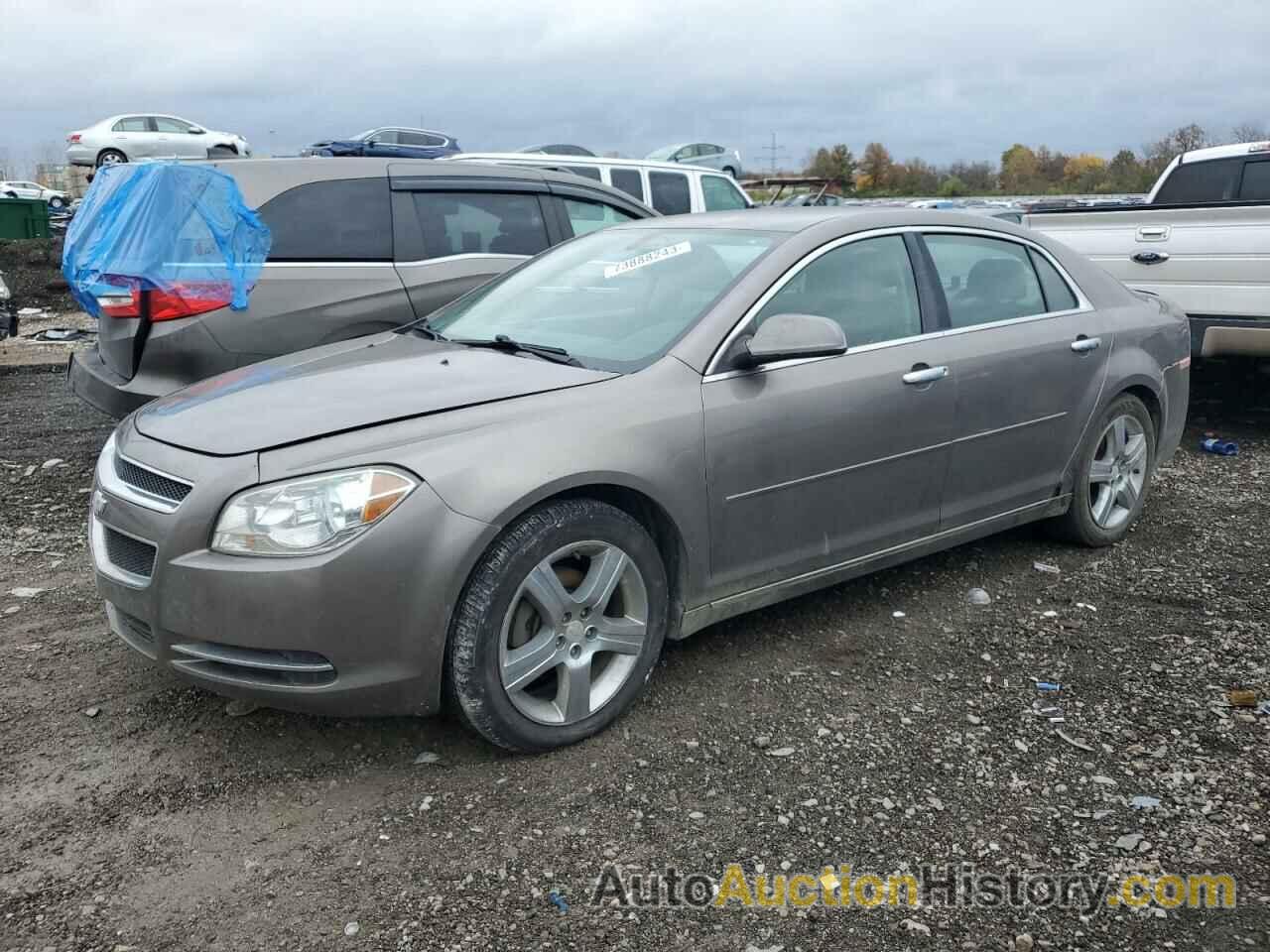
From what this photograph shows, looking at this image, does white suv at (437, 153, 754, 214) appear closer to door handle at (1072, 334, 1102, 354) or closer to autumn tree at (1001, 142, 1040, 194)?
door handle at (1072, 334, 1102, 354)

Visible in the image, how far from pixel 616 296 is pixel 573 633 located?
1.37 m

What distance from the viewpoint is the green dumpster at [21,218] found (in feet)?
50.9

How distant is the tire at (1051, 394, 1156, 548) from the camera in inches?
197

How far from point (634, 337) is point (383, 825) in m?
1.75

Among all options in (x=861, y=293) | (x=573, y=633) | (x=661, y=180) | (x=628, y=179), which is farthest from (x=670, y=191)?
(x=573, y=633)

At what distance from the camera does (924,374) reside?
414 centimetres

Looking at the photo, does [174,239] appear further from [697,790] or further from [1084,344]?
[1084,344]

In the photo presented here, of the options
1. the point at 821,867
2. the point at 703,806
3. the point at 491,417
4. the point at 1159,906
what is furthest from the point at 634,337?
the point at 1159,906

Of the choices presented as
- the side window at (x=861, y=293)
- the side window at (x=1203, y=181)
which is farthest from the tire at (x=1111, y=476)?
the side window at (x=1203, y=181)

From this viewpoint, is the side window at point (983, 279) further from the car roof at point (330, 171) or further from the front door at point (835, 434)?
the car roof at point (330, 171)

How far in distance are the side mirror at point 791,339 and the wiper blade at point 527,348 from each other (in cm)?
58

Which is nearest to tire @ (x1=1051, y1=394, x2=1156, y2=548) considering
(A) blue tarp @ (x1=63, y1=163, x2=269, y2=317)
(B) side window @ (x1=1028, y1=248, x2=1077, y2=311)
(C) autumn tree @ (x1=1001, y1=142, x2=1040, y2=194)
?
(B) side window @ (x1=1028, y1=248, x2=1077, y2=311)

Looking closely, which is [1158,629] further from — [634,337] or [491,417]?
[491,417]

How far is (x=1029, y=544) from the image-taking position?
17.4 ft
